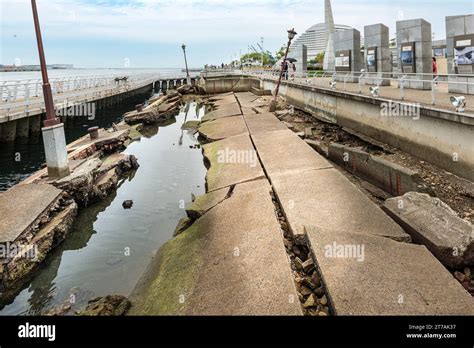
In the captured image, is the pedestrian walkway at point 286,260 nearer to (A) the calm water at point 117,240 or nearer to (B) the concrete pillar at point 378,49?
(A) the calm water at point 117,240

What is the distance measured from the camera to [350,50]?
22703 millimetres

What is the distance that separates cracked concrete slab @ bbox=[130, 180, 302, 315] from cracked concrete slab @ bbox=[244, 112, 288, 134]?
910 cm

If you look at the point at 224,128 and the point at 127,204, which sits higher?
the point at 224,128

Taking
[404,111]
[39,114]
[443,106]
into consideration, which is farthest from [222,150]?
[39,114]

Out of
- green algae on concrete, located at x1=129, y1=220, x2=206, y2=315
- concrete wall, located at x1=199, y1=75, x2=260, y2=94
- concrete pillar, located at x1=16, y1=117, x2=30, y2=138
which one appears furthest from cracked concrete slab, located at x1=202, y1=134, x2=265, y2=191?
concrete wall, located at x1=199, y1=75, x2=260, y2=94

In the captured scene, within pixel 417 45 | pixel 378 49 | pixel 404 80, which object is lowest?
pixel 404 80

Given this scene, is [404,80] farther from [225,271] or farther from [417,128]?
[225,271]

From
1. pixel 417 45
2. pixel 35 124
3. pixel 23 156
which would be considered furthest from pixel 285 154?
pixel 35 124

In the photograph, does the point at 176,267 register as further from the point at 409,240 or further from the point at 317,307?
the point at 409,240

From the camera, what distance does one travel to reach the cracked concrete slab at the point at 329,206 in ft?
21.7

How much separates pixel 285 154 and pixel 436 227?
6.77 metres

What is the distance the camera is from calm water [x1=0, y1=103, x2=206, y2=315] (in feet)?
23.3
